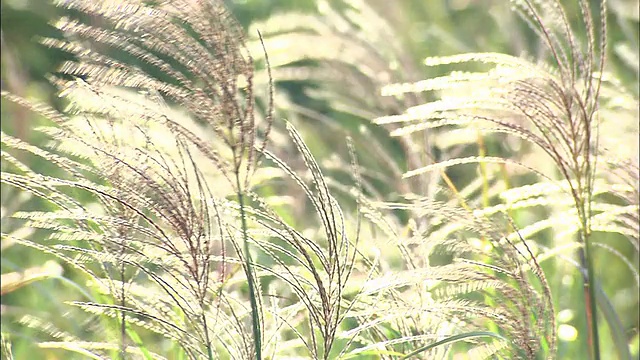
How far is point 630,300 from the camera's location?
8.07 feet

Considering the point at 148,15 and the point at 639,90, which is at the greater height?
the point at 639,90

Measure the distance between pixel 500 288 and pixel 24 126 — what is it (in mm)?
2057

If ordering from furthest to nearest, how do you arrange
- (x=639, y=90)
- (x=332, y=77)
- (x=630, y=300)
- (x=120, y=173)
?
(x=332, y=77) < (x=630, y=300) < (x=639, y=90) < (x=120, y=173)

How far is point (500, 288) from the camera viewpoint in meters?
1.31

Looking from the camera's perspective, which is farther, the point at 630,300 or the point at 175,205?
the point at 630,300

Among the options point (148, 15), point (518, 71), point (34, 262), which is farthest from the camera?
point (34, 262)

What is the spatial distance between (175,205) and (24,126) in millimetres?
1953

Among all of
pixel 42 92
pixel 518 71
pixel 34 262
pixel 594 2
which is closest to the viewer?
pixel 518 71

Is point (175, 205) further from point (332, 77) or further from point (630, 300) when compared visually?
point (332, 77)

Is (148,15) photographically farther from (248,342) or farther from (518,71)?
(518,71)

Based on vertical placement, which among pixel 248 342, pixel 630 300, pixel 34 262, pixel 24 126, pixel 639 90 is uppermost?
pixel 24 126

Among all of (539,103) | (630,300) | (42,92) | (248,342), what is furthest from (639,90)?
(42,92)

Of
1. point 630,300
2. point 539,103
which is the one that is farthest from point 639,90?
point 539,103

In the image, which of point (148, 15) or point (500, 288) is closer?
point (148, 15)
